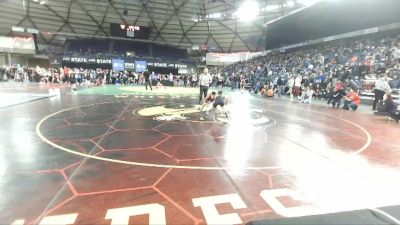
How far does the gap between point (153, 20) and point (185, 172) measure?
126 feet

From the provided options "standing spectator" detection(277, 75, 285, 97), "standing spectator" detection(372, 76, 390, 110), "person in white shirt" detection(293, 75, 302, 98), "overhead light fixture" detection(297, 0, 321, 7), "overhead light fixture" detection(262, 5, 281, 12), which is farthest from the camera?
"overhead light fixture" detection(262, 5, 281, 12)

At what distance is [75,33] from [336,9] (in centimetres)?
→ 3209

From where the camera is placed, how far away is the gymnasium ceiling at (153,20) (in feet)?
109

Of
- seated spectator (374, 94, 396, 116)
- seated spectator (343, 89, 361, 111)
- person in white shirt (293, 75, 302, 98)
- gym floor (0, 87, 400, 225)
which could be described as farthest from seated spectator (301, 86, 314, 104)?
gym floor (0, 87, 400, 225)

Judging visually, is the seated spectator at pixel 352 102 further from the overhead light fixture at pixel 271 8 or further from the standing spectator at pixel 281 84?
the overhead light fixture at pixel 271 8

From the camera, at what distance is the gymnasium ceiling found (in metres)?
33.2

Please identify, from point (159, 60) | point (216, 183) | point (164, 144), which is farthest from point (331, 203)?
point (159, 60)

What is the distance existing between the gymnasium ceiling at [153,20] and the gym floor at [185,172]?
2550 cm

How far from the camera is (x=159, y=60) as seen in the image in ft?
130

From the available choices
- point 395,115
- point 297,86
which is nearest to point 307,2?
point 297,86

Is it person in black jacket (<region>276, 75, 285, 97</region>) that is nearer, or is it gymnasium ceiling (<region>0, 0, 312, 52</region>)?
person in black jacket (<region>276, 75, 285, 97</region>)

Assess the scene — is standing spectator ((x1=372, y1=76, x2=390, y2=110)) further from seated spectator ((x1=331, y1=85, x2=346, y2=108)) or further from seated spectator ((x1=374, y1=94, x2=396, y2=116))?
seated spectator ((x1=331, y1=85, x2=346, y2=108))

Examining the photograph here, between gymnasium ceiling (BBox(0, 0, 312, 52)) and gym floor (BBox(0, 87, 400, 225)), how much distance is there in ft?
83.7

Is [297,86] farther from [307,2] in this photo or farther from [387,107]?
[307,2]
